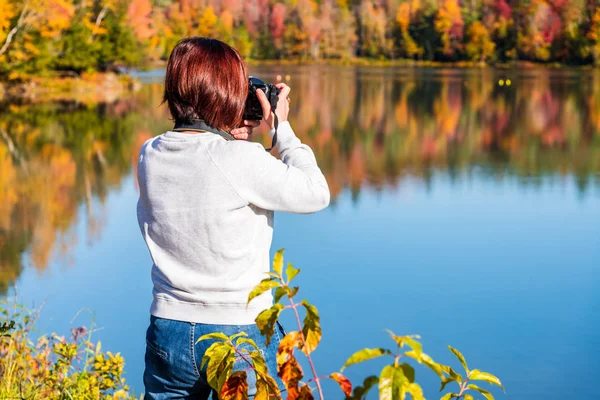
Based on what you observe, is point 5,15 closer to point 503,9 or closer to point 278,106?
point 278,106

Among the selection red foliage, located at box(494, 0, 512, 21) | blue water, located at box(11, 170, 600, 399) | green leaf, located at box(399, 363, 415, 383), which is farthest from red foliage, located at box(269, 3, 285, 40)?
green leaf, located at box(399, 363, 415, 383)

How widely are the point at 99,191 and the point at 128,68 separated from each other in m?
18.9

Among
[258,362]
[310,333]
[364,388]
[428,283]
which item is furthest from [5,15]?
[364,388]

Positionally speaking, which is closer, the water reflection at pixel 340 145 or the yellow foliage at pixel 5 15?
the water reflection at pixel 340 145

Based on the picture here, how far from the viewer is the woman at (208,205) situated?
1.41 m

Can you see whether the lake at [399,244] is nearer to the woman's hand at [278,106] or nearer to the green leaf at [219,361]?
the woman's hand at [278,106]

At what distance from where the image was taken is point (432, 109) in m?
17.6

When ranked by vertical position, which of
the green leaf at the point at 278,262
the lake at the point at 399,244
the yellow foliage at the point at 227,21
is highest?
the yellow foliage at the point at 227,21

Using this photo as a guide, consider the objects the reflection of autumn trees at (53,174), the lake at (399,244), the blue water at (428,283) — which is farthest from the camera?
the reflection of autumn trees at (53,174)

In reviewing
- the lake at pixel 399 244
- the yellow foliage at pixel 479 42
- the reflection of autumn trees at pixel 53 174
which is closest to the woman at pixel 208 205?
the lake at pixel 399 244

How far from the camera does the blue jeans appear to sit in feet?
4.82

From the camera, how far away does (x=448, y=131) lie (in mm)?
14125

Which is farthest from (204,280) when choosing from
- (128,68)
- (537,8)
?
(537,8)

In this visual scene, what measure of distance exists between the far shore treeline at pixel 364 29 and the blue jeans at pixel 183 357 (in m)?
23.6
